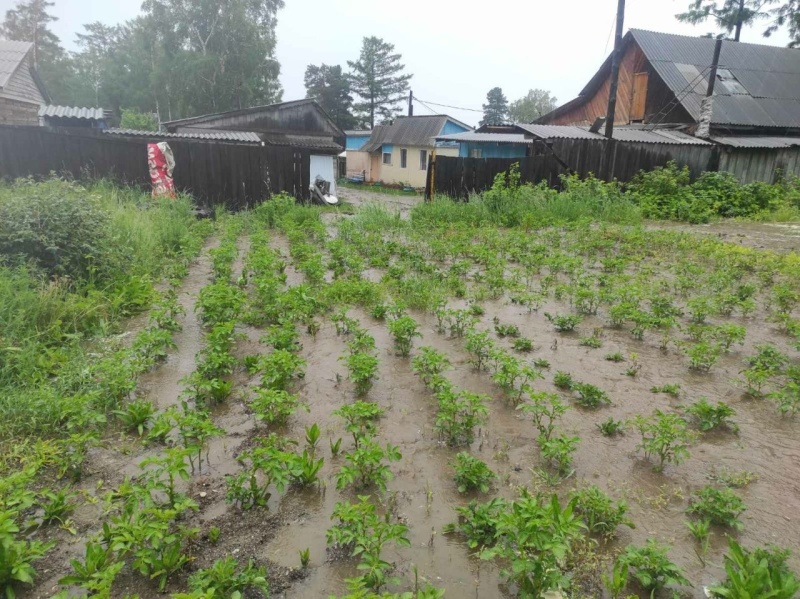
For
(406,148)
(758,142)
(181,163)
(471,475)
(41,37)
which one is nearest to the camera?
(471,475)

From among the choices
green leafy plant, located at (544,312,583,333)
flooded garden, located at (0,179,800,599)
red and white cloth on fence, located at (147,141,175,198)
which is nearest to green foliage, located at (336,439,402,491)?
flooded garden, located at (0,179,800,599)

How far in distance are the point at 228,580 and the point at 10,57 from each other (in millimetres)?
22432

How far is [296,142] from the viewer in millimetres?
24844

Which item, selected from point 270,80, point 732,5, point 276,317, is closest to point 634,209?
point 276,317

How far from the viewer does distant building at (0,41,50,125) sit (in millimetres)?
16500

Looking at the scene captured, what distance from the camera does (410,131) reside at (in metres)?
30.2

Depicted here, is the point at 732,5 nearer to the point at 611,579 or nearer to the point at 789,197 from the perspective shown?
the point at 789,197

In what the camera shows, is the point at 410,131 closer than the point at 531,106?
Yes

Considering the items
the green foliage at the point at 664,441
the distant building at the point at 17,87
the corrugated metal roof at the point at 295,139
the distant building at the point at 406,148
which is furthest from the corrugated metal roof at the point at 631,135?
→ the distant building at the point at 17,87

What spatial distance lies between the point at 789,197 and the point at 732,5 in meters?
16.9

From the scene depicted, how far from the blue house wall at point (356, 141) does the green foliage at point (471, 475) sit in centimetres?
3361

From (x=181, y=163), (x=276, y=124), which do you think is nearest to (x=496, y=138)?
(x=276, y=124)

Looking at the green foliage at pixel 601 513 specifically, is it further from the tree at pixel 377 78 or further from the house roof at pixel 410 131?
the tree at pixel 377 78

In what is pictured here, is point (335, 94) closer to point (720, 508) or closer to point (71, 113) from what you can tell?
point (71, 113)
